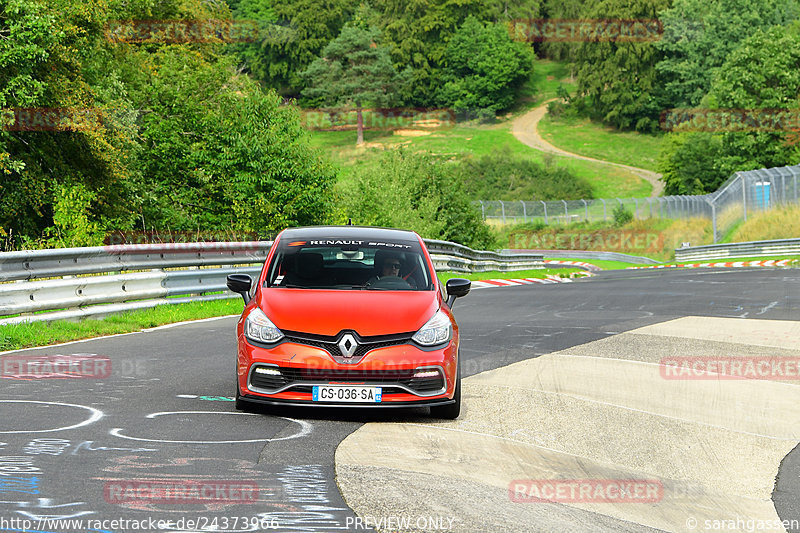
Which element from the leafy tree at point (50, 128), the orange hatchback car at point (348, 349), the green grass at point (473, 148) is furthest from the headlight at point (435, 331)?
the green grass at point (473, 148)

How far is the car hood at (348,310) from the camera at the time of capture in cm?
765

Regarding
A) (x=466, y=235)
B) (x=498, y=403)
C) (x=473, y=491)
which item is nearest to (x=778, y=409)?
(x=498, y=403)

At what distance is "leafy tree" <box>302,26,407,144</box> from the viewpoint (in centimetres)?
12912

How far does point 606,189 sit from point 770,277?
74273 mm

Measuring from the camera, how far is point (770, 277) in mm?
28688

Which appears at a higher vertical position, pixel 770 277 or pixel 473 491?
pixel 473 491

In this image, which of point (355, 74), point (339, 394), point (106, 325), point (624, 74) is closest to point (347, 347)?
point (339, 394)

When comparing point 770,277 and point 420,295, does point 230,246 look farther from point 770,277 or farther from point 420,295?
point 770,277

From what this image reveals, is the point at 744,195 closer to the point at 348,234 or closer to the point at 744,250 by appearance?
the point at 744,250

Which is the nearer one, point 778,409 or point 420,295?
point 420,295

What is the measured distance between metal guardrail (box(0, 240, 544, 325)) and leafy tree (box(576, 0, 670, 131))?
11153cm

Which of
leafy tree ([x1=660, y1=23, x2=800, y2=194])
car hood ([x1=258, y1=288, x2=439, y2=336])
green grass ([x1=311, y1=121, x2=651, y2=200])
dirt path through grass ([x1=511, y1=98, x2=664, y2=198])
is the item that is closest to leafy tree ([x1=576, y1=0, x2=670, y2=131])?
dirt path through grass ([x1=511, y1=98, x2=664, y2=198])

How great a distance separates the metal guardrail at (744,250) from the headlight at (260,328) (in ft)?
143

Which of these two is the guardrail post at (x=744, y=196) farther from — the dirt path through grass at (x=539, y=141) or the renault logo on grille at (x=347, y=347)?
the renault logo on grille at (x=347, y=347)
